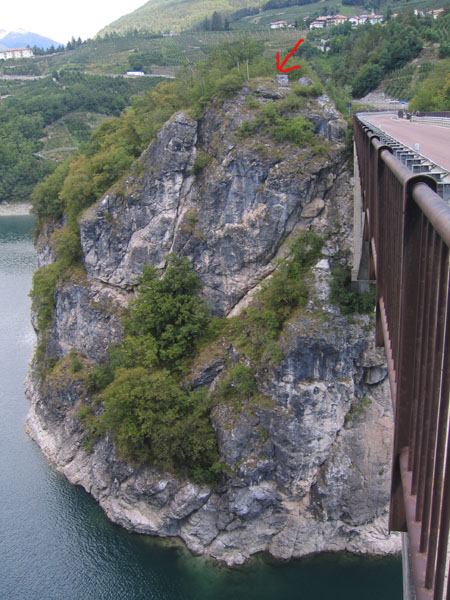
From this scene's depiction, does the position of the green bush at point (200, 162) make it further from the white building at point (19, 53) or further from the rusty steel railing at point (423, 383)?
the white building at point (19, 53)

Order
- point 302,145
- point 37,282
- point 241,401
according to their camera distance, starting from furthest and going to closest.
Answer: point 37,282 < point 302,145 < point 241,401

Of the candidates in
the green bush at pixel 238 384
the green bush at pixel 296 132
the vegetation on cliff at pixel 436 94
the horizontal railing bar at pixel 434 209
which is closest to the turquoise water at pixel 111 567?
the green bush at pixel 238 384

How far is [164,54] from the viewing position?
94188mm

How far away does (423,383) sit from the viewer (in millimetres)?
4723

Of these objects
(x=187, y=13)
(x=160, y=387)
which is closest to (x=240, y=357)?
(x=160, y=387)

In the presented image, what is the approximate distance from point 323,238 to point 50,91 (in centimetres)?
8077

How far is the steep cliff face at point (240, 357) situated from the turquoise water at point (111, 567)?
620 millimetres

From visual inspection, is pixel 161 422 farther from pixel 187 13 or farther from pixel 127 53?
pixel 187 13

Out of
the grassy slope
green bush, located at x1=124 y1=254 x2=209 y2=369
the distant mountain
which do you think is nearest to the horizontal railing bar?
green bush, located at x1=124 y1=254 x2=209 y2=369

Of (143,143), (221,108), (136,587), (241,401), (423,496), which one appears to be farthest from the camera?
(143,143)

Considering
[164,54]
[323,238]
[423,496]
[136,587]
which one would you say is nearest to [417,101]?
[323,238]

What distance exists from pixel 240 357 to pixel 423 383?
683 inches

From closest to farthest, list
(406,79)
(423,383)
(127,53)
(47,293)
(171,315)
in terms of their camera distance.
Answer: (423,383) → (171,315) → (47,293) → (406,79) → (127,53)

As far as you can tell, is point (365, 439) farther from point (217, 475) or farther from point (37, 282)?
point (37, 282)
